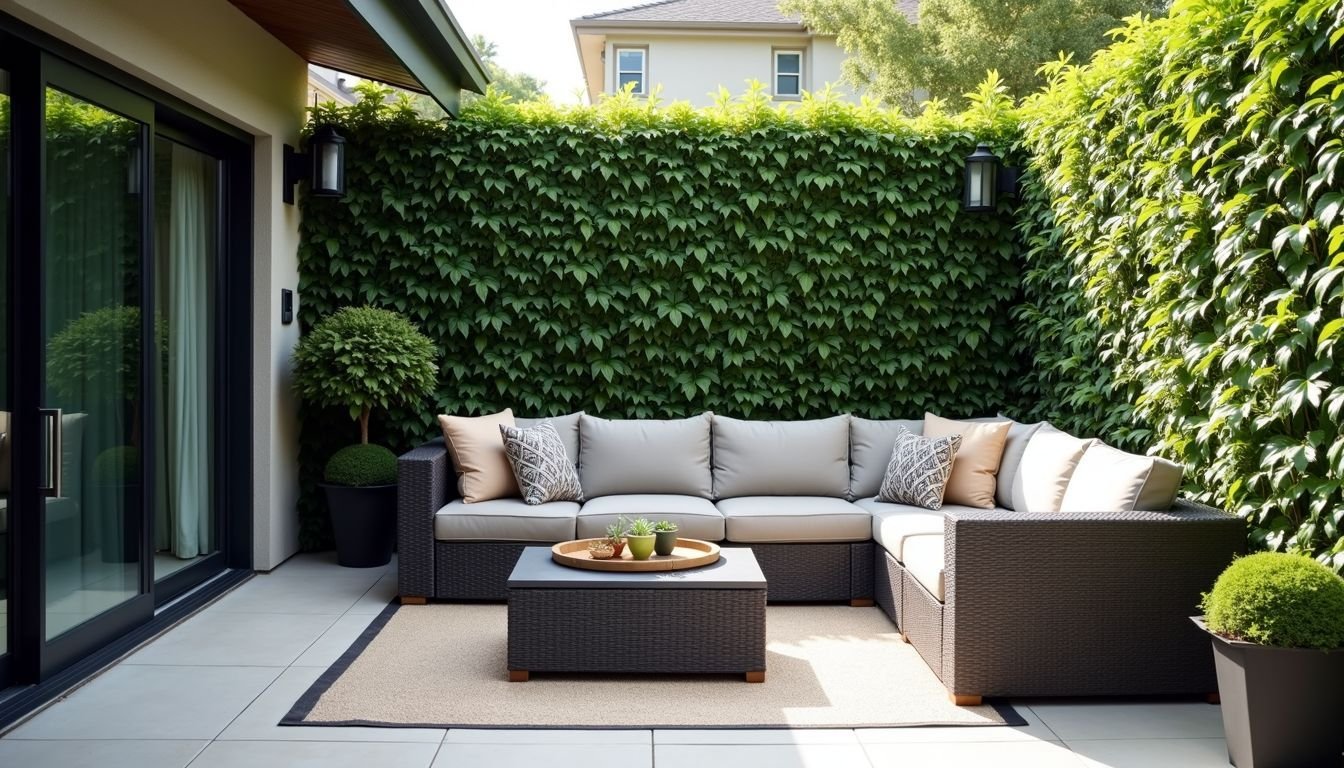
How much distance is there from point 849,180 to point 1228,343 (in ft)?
8.81

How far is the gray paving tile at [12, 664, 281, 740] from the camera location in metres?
3.24

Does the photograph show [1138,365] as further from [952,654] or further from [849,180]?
[849,180]

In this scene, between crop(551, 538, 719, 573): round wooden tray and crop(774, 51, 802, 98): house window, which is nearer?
crop(551, 538, 719, 573): round wooden tray

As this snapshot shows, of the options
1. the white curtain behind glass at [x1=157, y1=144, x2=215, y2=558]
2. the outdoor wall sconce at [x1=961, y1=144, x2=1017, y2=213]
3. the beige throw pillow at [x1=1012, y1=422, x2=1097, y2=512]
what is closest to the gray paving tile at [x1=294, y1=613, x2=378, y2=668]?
the white curtain behind glass at [x1=157, y1=144, x2=215, y2=558]

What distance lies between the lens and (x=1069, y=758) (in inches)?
122

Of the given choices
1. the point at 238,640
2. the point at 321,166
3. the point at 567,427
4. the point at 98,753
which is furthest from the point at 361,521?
the point at 98,753

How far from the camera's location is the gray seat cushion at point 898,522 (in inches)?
174

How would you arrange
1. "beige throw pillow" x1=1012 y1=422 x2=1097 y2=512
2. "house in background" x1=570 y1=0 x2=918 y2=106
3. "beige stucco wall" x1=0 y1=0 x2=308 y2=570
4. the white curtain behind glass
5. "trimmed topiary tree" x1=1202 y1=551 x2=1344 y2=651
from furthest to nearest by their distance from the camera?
"house in background" x1=570 y1=0 x2=918 y2=106 → the white curtain behind glass → "beige throw pillow" x1=1012 y1=422 x2=1097 y2=512 → "beige stucco wall" x1=0 y1=0 x2=308 y2=570 → "trimmed topiary tree" x1=1202 y1=551 x2=1344 y2=651

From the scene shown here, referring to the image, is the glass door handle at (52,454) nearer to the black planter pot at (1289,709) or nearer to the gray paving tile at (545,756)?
the gray paving tile at (545,756)

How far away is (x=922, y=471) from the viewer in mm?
5078

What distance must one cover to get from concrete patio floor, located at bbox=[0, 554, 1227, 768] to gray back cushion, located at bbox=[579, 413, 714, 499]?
1947 millimetres

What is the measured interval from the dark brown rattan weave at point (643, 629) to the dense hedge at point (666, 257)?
7.41 feet

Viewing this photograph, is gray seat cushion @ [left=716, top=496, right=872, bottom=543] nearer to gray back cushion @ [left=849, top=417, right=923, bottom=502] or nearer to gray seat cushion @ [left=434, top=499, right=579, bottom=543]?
gray back cushion @ [left=849, top=417, right=923, bottom=502]

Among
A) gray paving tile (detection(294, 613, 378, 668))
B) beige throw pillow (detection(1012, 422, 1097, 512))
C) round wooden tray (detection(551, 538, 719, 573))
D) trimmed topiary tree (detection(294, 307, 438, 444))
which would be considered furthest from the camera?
trimmed topiary tree (detection(294, 307, 438, 444))
